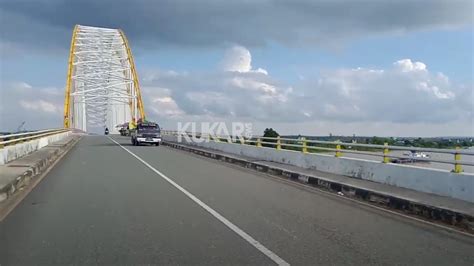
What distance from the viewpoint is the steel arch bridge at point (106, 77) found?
91.2 metres

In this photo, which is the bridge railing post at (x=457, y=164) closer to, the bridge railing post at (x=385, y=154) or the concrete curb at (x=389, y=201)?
the concrete curb at (x=389, y=201)

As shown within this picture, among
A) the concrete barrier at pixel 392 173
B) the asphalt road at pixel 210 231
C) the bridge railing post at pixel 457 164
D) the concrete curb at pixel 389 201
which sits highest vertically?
the bridge railing post at pixel 457 164

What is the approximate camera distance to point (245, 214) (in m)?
9.85

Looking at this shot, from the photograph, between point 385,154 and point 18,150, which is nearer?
point 385,154

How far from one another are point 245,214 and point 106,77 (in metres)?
92.1

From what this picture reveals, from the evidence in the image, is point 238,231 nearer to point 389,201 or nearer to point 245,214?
point 245,214

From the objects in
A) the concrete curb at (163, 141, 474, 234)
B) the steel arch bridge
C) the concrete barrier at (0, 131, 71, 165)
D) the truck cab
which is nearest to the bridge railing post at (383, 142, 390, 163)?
the concrete curb at (163, 141, 474, 234)

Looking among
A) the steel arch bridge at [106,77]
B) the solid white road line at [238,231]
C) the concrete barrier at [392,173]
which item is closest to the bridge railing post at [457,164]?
the concrete barrier at [392,173]

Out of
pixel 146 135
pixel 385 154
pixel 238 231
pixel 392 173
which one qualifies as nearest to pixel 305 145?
pixel 385 154

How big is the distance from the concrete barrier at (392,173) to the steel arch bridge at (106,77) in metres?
75.1

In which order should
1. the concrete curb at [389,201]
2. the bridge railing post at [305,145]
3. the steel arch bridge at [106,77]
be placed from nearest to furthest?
the concrete curb at [389,201], the bridge railing post at [305,145], the steel arch bridge at [106,77]

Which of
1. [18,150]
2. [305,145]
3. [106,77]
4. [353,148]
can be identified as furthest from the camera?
[106,77]

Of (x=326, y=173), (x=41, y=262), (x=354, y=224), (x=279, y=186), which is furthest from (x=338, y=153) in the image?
(x=41, y=262)

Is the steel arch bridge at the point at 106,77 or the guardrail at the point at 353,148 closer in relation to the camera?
the guardrail at the point at 353,148
